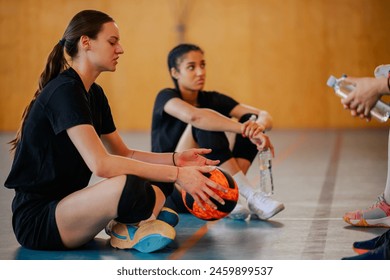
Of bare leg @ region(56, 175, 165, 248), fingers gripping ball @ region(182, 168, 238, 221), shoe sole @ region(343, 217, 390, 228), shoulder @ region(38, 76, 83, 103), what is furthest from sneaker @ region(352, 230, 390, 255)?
shoulder @ region(38, 76, 83, 103)

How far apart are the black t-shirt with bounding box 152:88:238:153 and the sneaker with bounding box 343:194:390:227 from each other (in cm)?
111

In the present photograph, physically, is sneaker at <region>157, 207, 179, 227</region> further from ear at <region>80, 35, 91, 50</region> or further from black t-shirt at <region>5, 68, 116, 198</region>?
ear at <region>80, 35, 91, 50</region>

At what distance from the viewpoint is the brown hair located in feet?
8.84

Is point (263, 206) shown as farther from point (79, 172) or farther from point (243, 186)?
point (79, 172)

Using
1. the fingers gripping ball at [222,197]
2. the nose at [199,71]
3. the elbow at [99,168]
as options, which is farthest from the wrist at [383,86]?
the nose at [199,71]

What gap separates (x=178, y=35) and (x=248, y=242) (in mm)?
8845

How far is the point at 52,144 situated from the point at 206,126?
1.05 meters

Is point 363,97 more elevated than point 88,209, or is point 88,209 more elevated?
point 363,97

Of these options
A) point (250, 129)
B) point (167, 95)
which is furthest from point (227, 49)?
point (250, 129)

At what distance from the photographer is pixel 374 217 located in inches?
122

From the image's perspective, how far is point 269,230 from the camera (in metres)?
3.12

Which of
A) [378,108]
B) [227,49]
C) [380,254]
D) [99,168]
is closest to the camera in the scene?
[378,108]
